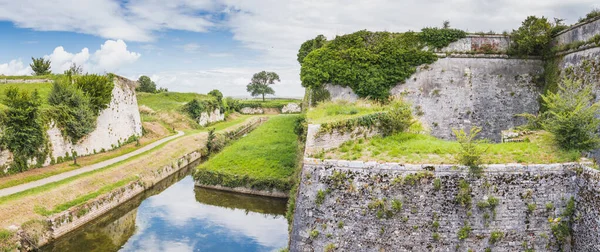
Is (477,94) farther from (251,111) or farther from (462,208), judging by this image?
(251,111)

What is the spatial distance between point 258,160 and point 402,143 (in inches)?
479

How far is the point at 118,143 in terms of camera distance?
2991 cm

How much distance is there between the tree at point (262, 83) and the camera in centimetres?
10143

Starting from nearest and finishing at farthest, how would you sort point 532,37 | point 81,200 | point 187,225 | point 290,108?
point 81,200, point 187,225, point 532,37, point 290,108

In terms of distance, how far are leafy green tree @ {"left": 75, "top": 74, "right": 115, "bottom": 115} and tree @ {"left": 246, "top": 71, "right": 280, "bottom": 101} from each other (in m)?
73.2

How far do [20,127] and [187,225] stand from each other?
9671 millimetres

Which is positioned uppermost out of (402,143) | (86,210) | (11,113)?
(11,113)

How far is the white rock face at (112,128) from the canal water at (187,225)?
5.85m

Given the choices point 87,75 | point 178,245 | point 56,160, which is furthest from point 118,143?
point 178,245

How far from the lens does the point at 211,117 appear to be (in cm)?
5316

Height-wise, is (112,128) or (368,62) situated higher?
(368,62)

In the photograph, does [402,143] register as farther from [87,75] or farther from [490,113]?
[87,75]

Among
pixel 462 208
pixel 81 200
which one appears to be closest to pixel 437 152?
pixel 462 208

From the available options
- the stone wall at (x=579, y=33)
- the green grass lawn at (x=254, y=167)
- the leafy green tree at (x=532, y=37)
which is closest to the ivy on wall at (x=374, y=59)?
the leafy green tree at (x=532, y=37)
